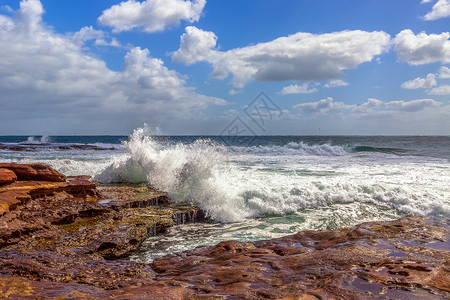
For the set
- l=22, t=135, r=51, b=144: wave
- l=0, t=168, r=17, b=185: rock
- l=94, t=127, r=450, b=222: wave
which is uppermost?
l=22, t=135, r=51, b=144: wave

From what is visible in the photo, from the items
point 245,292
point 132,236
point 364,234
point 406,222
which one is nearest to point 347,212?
point 406,222

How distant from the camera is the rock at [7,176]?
25.5ft

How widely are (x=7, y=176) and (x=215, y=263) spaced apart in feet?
23.2

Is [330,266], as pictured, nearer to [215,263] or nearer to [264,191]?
[215,263]

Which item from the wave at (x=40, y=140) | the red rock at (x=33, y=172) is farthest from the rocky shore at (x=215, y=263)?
the wave at (x=40, y=140)

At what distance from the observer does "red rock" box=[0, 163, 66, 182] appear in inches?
340

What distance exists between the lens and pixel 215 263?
372 cm

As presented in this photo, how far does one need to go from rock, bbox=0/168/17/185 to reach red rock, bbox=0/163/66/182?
454 millimetres

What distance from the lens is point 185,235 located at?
6199mm

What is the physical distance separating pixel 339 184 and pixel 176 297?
337 inches

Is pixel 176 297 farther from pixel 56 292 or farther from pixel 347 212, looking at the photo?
pixel 347 212

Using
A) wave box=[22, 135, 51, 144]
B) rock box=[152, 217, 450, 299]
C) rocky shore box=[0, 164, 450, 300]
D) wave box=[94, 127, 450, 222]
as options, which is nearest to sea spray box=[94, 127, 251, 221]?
wave box=[94, 127, 450, 222]

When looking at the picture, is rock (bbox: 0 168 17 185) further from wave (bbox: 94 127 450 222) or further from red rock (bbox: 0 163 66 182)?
wave (bbox: 94 127 450 222)

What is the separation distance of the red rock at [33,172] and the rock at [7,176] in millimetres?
454
